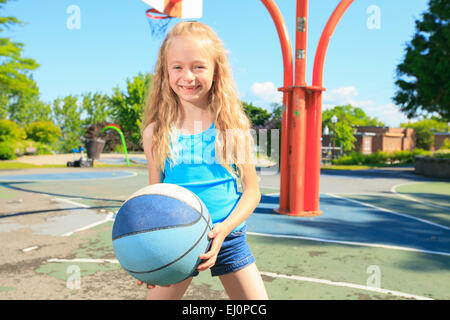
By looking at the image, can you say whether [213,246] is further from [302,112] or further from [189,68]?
[302,112]

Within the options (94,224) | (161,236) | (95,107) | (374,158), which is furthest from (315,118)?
(95,107)

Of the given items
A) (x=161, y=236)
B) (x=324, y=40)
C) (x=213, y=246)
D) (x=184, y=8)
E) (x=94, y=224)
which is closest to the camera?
(x=161, y=236)

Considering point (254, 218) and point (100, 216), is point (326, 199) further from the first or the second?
point (100, 216)

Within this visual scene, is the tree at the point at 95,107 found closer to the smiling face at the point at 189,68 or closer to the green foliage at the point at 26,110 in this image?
the green foliage at the point at 26,110

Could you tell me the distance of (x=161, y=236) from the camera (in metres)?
1.96

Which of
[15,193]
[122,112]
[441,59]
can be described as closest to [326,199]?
[15,193]

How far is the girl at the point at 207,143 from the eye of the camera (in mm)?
2252

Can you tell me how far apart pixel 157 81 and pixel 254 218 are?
20.4 ft

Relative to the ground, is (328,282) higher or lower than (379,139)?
lower

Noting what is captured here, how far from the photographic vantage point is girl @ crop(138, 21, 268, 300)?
2.25 meters

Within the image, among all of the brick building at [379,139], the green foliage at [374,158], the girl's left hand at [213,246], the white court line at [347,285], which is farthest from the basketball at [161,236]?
the brick building at [379,139]

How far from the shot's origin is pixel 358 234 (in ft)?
23.0

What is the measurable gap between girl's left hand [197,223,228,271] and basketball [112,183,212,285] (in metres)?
0.03

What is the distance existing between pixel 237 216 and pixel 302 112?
665 cm
